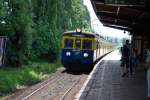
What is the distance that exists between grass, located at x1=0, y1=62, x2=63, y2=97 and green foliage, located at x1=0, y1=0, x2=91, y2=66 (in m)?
1.25

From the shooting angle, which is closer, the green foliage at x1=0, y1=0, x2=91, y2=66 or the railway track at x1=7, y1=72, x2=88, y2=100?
the railway track at x1=7, y1=72, x2=88, y2=100

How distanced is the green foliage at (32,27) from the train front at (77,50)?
2794mm

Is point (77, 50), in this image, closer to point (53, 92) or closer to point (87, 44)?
point (87, 44)

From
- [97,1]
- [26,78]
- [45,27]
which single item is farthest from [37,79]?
[45,27]

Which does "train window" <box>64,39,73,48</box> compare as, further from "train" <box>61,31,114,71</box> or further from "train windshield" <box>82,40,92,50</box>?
"train windshield" <box>82,40,92,50</box>

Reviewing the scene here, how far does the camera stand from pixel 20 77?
2253 centimetres

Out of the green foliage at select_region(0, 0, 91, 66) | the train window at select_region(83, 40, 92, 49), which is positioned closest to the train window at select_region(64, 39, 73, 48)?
the train window at select_region(83, 40, 92, 49)

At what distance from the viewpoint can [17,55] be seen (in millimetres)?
27312

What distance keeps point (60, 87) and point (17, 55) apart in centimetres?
803

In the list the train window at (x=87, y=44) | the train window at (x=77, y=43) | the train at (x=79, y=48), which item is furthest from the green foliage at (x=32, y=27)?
the train window at (x=87, y=44)

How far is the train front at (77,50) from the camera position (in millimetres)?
26281

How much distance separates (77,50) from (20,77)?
202 inches

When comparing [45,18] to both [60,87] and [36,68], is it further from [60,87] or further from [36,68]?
[60,87]

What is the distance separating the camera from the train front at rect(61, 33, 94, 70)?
26.3m
